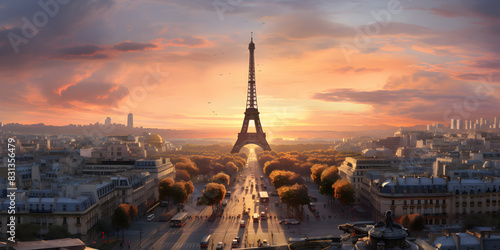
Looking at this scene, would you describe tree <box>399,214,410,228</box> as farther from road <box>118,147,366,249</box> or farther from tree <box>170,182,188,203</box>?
tree <box>170,182,188,203</box>

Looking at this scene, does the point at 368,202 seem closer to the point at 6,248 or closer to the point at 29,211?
the point at 29,211

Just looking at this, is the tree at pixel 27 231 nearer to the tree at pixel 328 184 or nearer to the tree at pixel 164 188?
the tree at pixel 164 188

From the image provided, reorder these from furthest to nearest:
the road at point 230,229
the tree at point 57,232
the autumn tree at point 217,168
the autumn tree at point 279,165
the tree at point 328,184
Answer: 1. the autumn tree at point 217,168
2. the autumn tree at point 279,165
3. the tree at point 328,184
4. the road at point 230,229
5. the tree at point 57,232

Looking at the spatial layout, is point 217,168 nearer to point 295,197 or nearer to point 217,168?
point 217,168

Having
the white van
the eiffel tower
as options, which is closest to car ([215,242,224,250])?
the white van

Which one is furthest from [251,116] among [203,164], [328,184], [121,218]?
[121,218]

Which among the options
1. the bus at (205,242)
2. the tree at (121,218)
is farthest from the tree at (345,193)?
the tree at (121,218)
